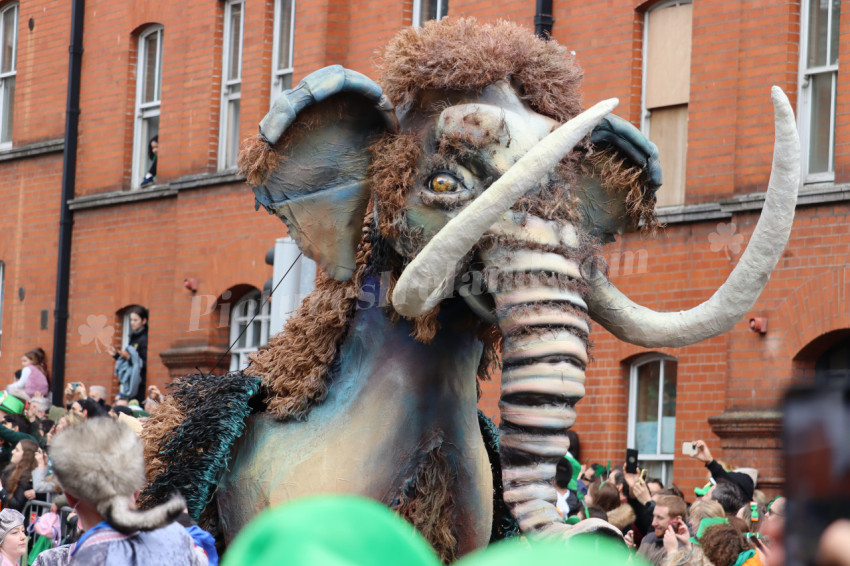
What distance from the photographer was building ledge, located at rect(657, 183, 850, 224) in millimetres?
13656

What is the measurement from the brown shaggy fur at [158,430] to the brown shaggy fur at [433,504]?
876 mm

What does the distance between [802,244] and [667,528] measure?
6.11m

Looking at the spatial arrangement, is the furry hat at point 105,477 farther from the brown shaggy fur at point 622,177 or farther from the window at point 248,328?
the window at point 248,328

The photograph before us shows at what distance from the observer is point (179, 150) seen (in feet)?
70.7

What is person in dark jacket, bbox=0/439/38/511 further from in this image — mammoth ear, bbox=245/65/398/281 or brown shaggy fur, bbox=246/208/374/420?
mammoth ear, bbox=245/65/398/281

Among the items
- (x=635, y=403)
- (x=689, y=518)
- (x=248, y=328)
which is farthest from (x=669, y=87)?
(x=689, y=518)

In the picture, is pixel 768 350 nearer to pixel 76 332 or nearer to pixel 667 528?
pixel 667 528

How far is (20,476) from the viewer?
12227 millimetres

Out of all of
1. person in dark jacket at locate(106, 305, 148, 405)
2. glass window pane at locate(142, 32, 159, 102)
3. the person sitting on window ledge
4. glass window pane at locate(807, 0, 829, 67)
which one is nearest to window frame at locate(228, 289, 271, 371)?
person in dark jacket at locate(106, 305, 148, 405)

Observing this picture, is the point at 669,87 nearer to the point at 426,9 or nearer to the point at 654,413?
the point at 654,413

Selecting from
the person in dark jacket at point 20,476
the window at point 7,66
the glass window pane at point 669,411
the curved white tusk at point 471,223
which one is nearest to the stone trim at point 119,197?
the window at point 7,66

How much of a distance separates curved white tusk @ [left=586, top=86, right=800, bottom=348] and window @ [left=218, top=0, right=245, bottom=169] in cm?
1595

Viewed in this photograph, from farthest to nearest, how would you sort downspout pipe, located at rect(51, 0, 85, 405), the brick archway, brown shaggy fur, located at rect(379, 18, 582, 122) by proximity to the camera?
downspout pipe, located at rect(51, 0, 85, 405) < the brick archway < brown shaggy fur, located at rect(379, 18, 582, 122)

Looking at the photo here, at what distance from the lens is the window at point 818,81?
14.2m
